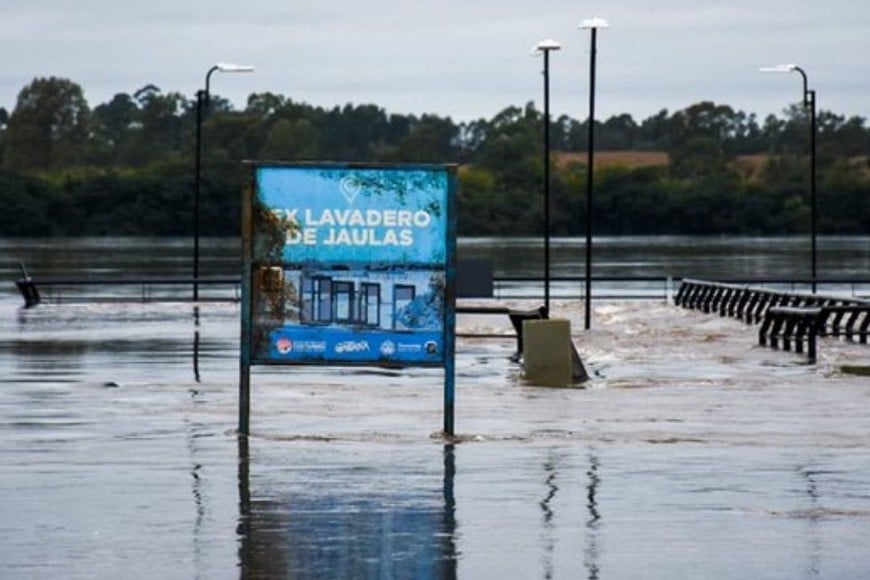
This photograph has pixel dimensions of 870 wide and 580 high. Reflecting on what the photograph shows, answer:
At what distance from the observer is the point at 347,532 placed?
46.0 ft

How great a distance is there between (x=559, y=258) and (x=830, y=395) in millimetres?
114759

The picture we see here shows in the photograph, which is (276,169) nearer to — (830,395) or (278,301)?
Answer: (278,301)

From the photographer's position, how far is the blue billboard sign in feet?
64.7

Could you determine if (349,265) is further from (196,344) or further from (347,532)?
(196,344)

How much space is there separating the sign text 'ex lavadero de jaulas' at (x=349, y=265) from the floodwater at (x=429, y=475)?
0.77m

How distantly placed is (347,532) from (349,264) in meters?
6.03

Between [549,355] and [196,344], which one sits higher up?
[549,355]

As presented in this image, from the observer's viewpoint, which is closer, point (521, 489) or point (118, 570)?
point (118, 570)

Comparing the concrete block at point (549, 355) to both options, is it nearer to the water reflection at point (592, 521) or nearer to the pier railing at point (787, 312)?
the pier railing at point (787, 312)

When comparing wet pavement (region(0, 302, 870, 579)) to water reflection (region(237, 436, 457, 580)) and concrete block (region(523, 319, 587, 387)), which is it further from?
concrete block (region(523, 319, 587, 387))

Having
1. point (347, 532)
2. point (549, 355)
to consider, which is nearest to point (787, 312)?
point (549, 355)

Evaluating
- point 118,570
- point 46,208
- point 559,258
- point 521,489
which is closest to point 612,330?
point 521,489

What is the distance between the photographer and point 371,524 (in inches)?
566

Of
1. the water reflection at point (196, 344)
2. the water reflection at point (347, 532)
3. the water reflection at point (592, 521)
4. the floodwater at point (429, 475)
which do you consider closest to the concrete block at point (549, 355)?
the floodwater at point (429, 475)
